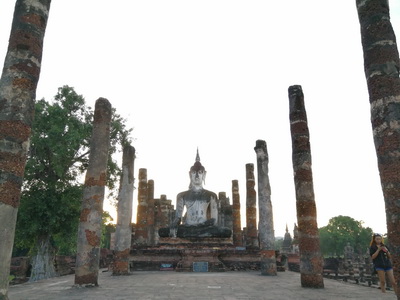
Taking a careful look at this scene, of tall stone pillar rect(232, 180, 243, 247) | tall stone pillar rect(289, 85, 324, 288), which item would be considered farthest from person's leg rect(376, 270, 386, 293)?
tall stone pillar rect(232, 180, 243, 247)

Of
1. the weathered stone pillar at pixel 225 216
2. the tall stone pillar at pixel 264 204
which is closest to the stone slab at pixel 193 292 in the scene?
the tall stone pillar at pixel 264 204

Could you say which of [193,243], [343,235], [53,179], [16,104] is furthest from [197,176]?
[343,235]

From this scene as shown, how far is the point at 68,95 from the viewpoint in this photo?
18.9 meters

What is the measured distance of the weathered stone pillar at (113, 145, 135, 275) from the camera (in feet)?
40.2

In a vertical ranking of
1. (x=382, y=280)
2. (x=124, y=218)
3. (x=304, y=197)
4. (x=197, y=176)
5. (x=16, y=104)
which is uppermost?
(x=197, y=176)

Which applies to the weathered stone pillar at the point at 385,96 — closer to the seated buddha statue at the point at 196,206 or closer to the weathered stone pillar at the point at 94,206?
the weathered stone pillar at the point at 94,206

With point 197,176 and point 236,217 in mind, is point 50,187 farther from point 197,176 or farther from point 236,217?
point 236,217

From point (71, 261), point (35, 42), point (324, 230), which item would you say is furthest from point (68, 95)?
point (324, 230)

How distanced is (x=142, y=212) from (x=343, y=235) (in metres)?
59.9

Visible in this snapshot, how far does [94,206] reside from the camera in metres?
8.96

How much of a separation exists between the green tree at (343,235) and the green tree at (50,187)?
63449 millimetres

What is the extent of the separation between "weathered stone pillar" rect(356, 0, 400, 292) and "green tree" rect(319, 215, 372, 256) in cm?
6960

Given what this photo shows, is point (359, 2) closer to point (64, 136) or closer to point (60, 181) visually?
point (64, 136)

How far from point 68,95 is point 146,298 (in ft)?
51.2
